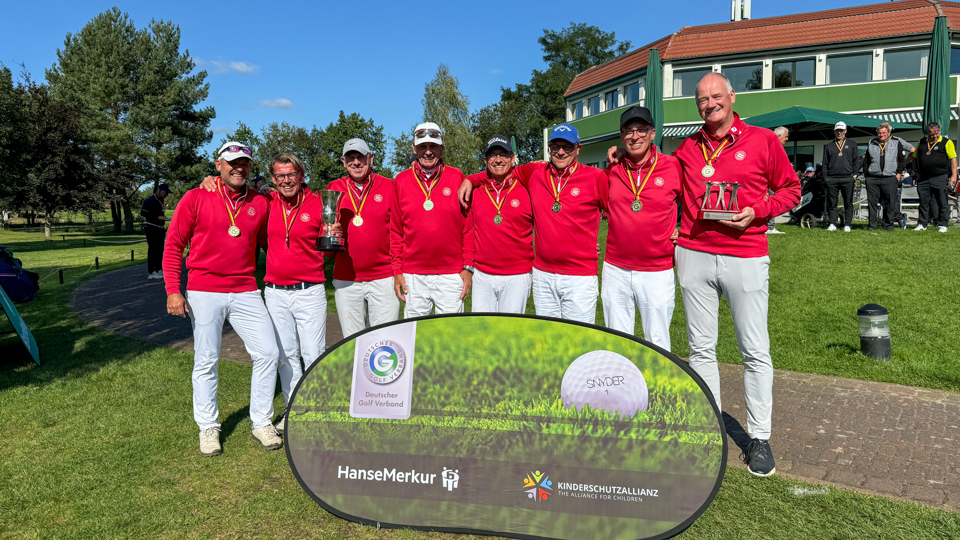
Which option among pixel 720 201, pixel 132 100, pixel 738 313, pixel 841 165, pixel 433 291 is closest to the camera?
pixel 720 201

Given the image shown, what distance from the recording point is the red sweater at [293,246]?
4.47 metres

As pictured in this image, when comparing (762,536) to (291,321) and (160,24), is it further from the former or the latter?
(160,24)

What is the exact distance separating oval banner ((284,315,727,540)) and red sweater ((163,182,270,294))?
1530 mm

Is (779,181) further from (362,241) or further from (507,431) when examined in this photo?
(362,241)

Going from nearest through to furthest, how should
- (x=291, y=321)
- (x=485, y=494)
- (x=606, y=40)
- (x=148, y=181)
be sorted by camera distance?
(x=485, y=494) → (x=291, y=321) → (x=148, y=181) → (x=606, y=40)

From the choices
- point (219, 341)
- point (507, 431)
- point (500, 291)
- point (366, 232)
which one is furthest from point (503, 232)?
point (219, 341)

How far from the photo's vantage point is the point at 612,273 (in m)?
4.31

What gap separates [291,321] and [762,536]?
3.55m

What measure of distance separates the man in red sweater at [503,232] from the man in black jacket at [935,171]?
10.6 meters

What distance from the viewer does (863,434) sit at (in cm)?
432

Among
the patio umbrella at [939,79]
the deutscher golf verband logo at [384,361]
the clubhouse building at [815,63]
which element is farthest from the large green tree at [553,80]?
the deutscher golf verband logo at [384,361]

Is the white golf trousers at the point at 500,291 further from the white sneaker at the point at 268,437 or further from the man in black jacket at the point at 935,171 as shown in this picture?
the man in black jacket at the point at 935,171

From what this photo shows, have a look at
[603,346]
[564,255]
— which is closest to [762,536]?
[603,346]

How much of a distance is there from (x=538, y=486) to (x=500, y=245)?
2.15 metres
